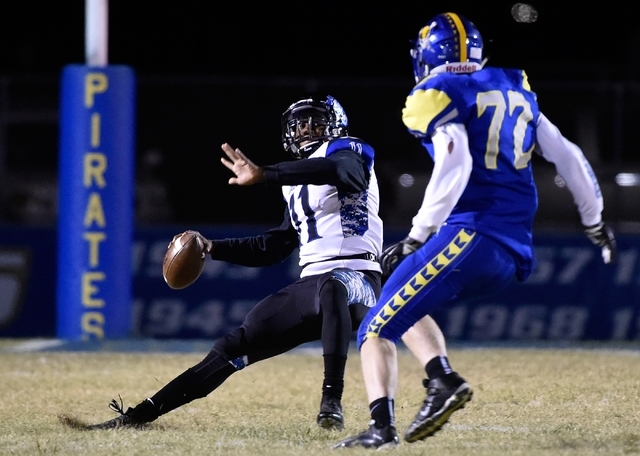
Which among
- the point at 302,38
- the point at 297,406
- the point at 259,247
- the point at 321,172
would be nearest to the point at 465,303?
the point at 297,406

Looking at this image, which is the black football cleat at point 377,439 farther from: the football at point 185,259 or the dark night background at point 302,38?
the dark night background at point 302,38

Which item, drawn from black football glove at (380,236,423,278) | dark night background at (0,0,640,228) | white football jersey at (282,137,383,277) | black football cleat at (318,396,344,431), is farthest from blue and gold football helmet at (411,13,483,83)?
dark night background at (0,0,640,228)

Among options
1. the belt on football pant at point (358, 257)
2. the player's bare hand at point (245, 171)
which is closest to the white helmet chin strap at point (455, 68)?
the player's bare hand at point (245, 171)

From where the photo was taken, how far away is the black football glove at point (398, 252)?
4.38 m

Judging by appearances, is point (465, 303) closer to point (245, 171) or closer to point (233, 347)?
point (233, 347)

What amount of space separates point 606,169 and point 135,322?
188 inches

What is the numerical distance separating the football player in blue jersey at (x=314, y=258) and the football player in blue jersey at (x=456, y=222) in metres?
0.49

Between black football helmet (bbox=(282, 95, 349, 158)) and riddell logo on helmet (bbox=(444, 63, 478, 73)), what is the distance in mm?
915

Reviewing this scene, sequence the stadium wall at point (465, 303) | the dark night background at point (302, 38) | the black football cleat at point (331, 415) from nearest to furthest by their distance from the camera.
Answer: the black football cleat at point (331, 415) → the stadium wall at point (465, 303) → the dark night background at point (302, 38)

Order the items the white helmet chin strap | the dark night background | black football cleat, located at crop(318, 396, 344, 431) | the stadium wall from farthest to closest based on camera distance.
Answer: the dark night background → the stadium wall → black football cleat, located at crop(318, 396, 344, 431) → the white helmet chin strap

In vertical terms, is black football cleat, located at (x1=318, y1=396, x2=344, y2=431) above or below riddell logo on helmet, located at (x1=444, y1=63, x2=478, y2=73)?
below

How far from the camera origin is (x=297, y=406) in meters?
5.96

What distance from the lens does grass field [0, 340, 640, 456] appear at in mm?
4691

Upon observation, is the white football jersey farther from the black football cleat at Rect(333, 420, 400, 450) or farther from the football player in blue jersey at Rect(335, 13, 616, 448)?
the black football cleat at Rect(333, 420, 400, 450)
